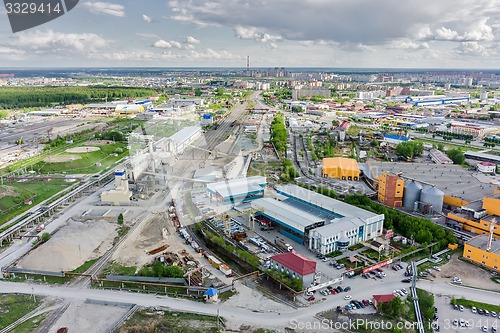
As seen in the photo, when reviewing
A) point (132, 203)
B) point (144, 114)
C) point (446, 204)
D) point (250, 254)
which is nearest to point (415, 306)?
point (250, 254)

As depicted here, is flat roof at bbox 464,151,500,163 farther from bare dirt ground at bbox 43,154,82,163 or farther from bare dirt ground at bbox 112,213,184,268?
bare dirt ground at bbox 43,154,82,163

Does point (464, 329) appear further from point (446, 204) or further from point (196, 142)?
point (196, 142)

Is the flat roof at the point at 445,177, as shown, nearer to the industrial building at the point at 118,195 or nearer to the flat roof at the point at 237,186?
the flat roof at the point at 237,186

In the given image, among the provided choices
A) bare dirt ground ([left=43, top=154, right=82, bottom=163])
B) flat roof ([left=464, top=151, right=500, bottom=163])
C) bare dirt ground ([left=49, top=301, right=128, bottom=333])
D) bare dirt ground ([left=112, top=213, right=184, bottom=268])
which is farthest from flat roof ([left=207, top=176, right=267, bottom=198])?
flat roof ([left=464, top=151, right=500, bottom=163])

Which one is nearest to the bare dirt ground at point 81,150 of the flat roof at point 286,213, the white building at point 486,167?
the flat roof at point 286,213

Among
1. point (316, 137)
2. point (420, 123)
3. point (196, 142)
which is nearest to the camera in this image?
point (196, 142)

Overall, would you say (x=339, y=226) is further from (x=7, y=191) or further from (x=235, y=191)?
(x=7, y=191)
